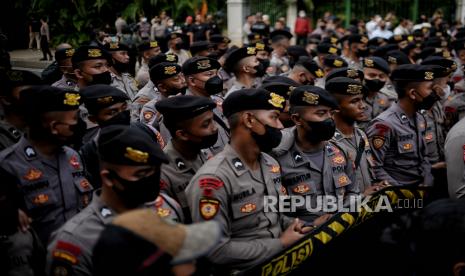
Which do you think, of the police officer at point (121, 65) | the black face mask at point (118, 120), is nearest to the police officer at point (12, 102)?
the black face mask at point (118, 120)

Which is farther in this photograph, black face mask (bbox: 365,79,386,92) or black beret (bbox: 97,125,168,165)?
black face mask (bbox: 365,79,386,92)

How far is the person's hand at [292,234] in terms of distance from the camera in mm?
3303

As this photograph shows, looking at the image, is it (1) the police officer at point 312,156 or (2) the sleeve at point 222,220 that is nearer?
(2) the sleeve at point 222,220

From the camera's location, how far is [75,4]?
1791cm

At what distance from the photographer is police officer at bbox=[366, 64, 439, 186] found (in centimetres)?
503

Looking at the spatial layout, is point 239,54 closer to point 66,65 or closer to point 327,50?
point 66,65

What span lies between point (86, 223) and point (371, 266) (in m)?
2.18

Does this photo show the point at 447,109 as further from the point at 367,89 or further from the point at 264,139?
the point at 264,139

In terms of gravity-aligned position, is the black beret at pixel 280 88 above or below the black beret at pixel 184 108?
below

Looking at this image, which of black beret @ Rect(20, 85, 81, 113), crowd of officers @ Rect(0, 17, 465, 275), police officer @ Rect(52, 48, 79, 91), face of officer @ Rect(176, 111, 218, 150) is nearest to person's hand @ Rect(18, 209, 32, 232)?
crowd of officers @ Rect(0, 17, 465, 275)

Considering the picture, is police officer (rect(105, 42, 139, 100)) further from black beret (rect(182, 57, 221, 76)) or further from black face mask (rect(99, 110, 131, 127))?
black face mask (rect(99, 110, 131, 127))

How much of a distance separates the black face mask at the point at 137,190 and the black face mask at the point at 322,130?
5.78ft

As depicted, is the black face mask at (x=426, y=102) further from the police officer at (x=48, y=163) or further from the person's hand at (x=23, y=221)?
the person's hand at (x=23, y=221)

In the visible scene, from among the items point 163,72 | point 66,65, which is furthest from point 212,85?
point 66,65
